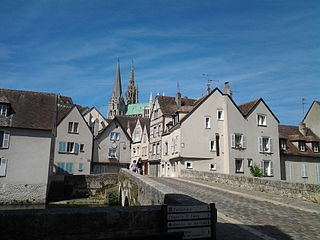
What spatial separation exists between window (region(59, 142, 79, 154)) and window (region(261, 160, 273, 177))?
21.4 meters

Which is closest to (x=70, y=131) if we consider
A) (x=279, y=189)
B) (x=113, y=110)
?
(x=279, y=189)

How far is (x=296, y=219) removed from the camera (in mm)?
8211

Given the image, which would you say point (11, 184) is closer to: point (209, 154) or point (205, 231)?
point (209, 154)

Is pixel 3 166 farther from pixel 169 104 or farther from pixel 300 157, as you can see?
pixel 300 157

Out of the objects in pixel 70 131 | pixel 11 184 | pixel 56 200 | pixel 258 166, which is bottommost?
pixel 56 200

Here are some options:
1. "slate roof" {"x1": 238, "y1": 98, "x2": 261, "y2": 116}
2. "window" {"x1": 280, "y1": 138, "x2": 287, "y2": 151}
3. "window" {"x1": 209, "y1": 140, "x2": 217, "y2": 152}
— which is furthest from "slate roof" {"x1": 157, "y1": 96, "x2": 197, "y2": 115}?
"window" {"x1": 280, "y1": 138, "x2": 287, "y2": 151}

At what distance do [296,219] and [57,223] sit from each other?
6.91m

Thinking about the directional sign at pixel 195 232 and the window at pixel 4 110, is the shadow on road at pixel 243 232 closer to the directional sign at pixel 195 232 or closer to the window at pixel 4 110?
the directional sign at pixel 195 232

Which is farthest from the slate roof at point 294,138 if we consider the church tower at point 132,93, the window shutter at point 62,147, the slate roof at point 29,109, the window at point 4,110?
the church tower at point 132,93

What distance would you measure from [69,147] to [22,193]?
10189mm

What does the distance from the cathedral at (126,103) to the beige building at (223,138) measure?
62710 mm

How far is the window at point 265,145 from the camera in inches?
1187

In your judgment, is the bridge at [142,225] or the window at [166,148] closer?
the bridge at [142,225]

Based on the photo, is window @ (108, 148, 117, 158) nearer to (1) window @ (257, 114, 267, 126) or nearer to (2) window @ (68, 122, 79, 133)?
(2) window @ (68, 122, 79, 133)
